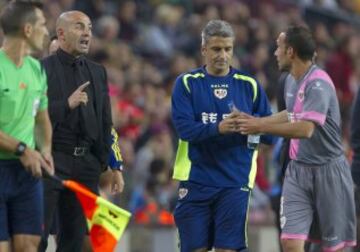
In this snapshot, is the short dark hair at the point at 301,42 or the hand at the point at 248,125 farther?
the short dark hair at the point at 301,42

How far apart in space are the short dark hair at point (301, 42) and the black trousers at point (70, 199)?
2.03m

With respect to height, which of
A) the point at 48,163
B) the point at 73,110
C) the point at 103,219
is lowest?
the point at 103,219

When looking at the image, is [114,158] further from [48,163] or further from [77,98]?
[48,163]

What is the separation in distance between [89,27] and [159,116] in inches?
254

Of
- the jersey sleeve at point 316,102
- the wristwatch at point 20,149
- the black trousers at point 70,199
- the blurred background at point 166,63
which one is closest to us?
the wristwatch at point 20,149

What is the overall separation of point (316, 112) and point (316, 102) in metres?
0.09

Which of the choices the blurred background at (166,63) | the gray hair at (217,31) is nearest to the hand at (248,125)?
the gray hair at (217,31)

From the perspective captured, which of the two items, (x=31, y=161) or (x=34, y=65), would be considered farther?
(x=34, y=65)

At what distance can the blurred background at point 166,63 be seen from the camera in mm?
17359

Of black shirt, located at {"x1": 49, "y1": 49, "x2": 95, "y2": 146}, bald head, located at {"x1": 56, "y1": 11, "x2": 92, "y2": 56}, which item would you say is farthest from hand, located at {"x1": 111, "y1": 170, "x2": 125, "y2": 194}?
bald head, located at {"x1": 56, "y1": 11, "x2": 92, "y2": 56}

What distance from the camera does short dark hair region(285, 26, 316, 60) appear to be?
38.8ft

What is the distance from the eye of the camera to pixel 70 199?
12.2 metres

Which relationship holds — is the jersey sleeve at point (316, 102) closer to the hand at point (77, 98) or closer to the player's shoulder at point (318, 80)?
the player's shoulder at point (318, 80)

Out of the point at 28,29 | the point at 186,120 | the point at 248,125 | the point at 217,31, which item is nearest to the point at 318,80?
the point at 248,125
